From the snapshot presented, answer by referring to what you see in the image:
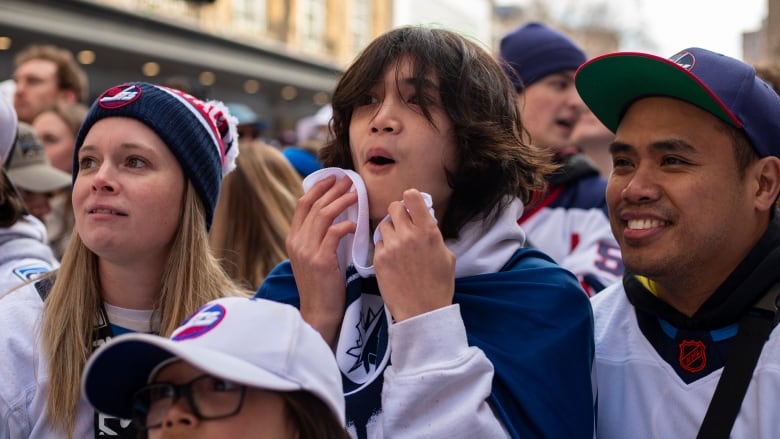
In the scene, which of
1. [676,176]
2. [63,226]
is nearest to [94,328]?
[676,176]

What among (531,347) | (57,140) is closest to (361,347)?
(531,347)

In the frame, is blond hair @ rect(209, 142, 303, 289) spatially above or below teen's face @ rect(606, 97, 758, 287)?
below

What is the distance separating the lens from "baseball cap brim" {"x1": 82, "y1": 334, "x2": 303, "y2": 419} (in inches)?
58.1

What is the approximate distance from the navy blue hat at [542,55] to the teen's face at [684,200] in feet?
8.17

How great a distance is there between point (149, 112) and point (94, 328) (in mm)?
688

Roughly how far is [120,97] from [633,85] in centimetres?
158

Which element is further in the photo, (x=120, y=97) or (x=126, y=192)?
(x=120, y=97)

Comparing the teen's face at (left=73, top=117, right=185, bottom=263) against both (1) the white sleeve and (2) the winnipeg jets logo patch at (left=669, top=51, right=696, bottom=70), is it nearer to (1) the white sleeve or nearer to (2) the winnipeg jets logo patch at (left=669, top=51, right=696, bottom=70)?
(1) the white sleeve

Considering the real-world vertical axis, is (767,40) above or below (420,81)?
below

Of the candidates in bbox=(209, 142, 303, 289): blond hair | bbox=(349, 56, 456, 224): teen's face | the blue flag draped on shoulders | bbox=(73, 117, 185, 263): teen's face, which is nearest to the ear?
the blue flag draped on shoulders

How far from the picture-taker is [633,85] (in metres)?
2.41

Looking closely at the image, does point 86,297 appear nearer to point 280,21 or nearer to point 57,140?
point 57,140

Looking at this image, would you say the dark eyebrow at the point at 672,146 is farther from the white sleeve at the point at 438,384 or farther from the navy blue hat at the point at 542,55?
the navy blue hat at the point at 542,55

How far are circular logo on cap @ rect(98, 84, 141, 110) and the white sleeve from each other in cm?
122
